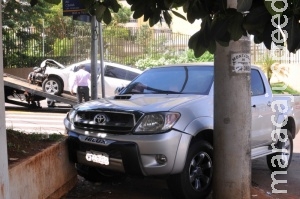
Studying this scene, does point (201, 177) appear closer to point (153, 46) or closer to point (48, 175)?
point (48, 175)

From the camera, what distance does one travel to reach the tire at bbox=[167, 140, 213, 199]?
16.4ft

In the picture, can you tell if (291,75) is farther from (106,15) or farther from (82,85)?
(106,15)

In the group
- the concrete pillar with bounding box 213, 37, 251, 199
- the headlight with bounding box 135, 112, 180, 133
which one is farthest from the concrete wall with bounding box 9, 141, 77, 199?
the concrete pillar with bounding box 213, 37, 251, 199

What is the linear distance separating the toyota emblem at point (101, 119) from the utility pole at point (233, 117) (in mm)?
1279

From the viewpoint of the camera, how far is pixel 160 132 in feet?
15.8

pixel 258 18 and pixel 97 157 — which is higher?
pixel 258 18

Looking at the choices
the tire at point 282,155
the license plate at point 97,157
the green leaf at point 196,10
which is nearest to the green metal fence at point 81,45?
the tire at point 282,155

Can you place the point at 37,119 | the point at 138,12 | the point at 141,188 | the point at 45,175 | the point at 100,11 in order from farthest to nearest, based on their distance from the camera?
1. the point at 37,119
2. the point at 141,188
3. the point at 45,175
4. the point at 100,11
5. the point at 138,12

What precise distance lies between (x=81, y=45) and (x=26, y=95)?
8.38 metres

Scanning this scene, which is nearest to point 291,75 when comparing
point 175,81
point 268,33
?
point 175,81

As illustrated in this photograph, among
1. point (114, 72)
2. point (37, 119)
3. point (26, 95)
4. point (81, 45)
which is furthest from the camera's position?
point (81, 45)

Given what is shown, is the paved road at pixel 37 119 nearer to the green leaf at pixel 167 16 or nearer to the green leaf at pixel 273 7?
the green leaf at pixel 167 16

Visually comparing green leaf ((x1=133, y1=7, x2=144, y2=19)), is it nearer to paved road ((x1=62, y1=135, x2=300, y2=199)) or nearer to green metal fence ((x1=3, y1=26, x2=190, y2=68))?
paved road ((x1=62, y1=135, x2=300, y2=199))

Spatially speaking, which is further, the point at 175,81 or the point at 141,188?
the point at 175,81
